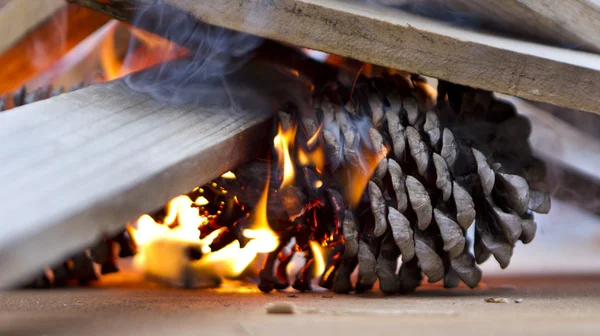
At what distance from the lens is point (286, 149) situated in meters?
0.97

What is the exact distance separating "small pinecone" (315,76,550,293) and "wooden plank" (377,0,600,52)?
131 mm

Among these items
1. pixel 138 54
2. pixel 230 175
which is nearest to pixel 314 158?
pixel 230 175

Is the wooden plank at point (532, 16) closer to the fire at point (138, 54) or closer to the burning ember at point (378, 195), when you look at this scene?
the burning ember at point (378, 195)

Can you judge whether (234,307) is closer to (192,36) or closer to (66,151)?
(66,151)

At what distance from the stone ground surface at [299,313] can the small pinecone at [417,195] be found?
0.17 ft

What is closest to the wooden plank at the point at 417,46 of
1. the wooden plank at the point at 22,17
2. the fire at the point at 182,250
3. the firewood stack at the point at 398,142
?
the firewood stack at the point at 398,142

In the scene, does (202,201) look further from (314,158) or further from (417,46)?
(417,46)

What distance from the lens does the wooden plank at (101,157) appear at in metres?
0.61

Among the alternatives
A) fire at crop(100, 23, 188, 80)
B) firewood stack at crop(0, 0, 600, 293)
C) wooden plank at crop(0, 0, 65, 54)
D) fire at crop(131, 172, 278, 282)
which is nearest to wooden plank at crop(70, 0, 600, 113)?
firewood stack at crop(0, 0, 600, 293)

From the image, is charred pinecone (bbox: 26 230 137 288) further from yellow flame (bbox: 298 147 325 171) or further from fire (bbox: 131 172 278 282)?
yellow flame (bbox: 298 147 325 171)

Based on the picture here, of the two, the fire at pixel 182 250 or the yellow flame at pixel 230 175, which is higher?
the yellow flame at pixel 230 175

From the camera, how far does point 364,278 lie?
3.14 ft

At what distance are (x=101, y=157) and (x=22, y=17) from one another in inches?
30.4

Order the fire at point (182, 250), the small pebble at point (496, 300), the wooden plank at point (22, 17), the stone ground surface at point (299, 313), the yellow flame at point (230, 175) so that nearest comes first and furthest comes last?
the stone ground surface at point (299, 313)
the small pebble at point (496, 300)
the yellow flame at point (230, 175)
the fire at point (182, 250)
the wooden plank at point (22, 17)
